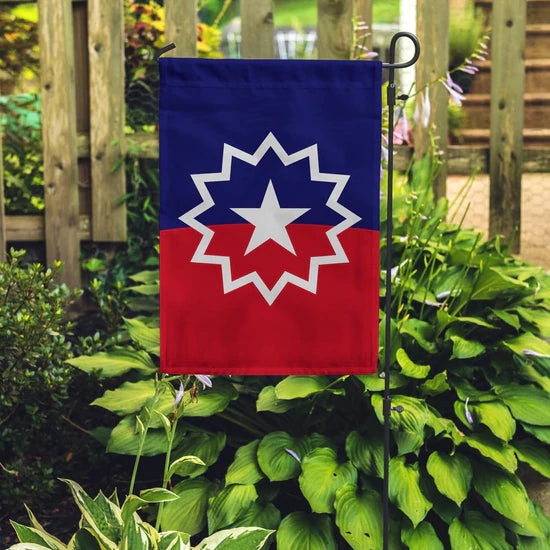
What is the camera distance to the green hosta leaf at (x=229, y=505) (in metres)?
2.56

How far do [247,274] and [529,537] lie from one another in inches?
53.3

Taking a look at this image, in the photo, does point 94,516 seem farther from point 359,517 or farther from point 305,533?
point 359,517

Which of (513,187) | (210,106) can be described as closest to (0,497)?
(210,106)

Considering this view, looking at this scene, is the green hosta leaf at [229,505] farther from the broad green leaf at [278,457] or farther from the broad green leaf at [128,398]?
the broad green leaf at [128,398]

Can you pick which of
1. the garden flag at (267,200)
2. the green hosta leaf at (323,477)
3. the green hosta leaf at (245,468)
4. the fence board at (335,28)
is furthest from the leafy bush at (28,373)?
the fence board at (335,28)

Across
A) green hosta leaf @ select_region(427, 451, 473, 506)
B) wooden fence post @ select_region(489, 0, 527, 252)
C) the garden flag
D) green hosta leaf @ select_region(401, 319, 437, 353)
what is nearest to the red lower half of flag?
the garden flag

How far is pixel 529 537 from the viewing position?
2701 millimetres

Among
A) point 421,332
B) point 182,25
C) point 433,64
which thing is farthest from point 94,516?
point 433,64

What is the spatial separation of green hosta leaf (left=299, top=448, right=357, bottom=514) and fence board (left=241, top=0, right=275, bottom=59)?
6.91 feet

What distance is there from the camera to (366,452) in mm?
2668

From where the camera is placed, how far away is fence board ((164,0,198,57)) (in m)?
4.08

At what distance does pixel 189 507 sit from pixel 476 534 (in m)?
0.86

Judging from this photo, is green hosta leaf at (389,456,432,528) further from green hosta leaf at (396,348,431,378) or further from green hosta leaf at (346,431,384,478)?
green hosta leaf at (396,348,431,378)

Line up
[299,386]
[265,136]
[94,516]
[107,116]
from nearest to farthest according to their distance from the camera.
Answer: [265,136] → [94,516] → [299,386] → [107,116]
